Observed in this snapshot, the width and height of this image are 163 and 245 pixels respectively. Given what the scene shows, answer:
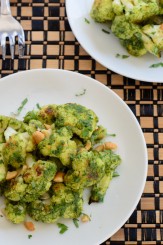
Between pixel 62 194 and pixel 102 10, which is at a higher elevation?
pixel 102 10

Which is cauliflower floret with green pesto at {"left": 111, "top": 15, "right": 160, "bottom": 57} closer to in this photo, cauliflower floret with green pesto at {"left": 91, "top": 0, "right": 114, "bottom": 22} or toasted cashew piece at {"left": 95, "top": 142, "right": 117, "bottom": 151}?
cauliflower floret with green pesto at {"left": 91, "top": 0, "right": 114, "bottom": 22}

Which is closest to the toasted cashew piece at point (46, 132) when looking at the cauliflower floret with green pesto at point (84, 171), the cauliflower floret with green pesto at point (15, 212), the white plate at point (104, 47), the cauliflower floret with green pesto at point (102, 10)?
the cauliflower floret with green pesto at point (84, 171)

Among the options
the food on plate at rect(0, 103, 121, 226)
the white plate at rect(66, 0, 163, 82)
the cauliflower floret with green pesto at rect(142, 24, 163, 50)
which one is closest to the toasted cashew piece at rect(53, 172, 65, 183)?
the food on plate at rect(0, 103, 121, 226)

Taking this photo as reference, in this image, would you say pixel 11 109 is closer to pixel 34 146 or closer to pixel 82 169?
pixel 34 146

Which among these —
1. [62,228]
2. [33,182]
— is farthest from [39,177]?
[62,228]

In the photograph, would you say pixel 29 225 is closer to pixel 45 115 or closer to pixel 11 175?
pixel 11 175

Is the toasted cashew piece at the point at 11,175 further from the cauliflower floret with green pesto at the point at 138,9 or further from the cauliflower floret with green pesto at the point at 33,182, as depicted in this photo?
the cauliflower floret with green pesto at the point at 138,9
